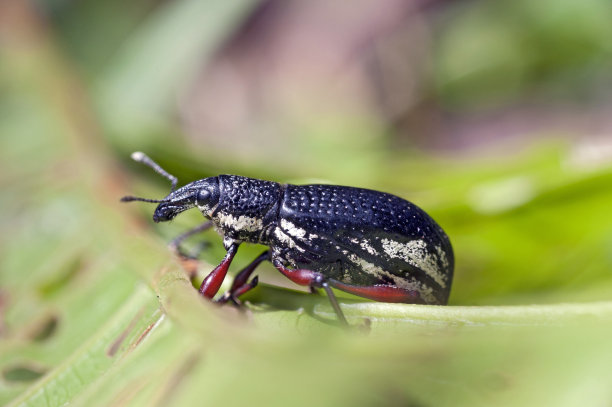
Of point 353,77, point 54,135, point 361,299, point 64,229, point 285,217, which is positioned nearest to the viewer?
point 361,299

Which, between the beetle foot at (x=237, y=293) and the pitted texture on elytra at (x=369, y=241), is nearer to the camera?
the beetle foot at (x=237, y=293)

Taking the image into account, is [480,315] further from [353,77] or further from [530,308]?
[353,77]

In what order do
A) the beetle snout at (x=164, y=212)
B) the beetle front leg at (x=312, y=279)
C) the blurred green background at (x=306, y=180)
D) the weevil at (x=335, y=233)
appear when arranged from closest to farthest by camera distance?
the blurred green background at (x=306, y=180) → the beetle front leg at (x=312, y=279) → the weevil at (x=335, y=233) → the beetle snout at (x=164, y=212)

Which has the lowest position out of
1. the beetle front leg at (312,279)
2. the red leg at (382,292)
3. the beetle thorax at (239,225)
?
the red leg at (382,292)

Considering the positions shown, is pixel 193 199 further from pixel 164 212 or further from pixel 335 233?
pixel 335 233

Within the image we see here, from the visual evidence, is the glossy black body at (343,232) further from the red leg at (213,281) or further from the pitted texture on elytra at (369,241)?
the red leg at (213,281)

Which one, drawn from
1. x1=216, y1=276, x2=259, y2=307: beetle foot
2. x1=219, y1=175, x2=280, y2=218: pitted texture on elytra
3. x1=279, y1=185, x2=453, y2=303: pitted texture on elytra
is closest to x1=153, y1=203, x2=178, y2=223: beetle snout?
x1=219, y1=175, x2=280, y2=218: pitted texture on elytra

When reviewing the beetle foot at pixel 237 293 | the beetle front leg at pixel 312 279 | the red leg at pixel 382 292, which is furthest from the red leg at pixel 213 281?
the red leg at pixel 382 292

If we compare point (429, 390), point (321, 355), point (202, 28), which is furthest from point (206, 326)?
point (202, 28)
